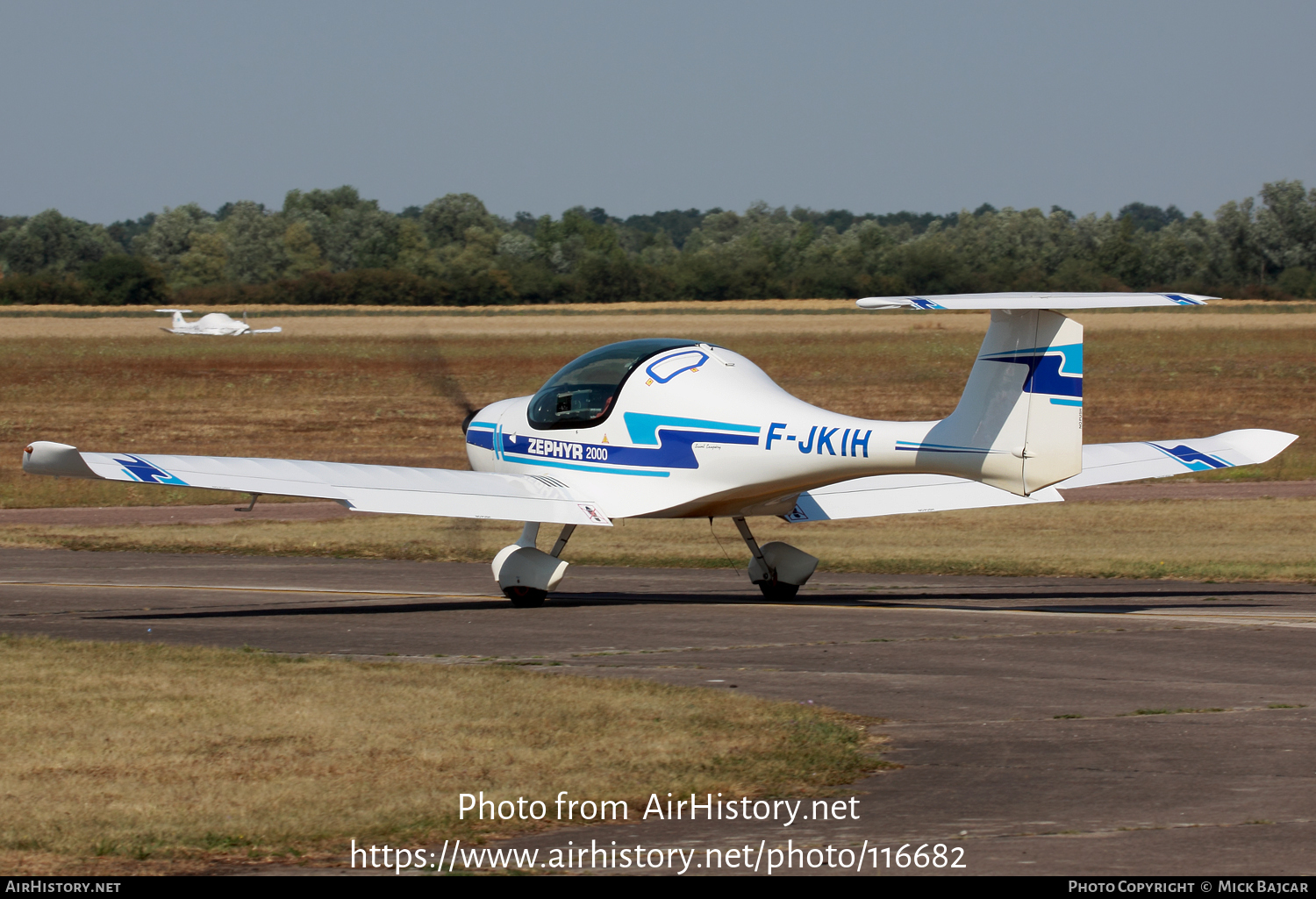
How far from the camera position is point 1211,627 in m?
13.4

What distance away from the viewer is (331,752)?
8.62m

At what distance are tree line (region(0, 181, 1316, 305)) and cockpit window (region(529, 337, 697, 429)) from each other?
246ft

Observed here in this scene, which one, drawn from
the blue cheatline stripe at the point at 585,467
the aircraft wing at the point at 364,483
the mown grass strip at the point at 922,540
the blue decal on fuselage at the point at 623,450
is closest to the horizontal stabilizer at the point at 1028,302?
the blue decal on fuselage at the point at 623,450

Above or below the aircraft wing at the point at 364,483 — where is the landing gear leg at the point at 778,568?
below

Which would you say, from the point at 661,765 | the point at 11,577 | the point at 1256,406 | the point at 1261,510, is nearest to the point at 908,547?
the point at 1261,510

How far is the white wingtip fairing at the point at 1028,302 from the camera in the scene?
1180cm

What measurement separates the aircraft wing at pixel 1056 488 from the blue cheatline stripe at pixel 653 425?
163cm

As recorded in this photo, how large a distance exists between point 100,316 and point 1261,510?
90002mm

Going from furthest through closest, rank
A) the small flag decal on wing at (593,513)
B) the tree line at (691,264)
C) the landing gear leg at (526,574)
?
the tree line at (691,264) → the landing gear leg at (526,574) → the small flag decal on wing at (593,513)

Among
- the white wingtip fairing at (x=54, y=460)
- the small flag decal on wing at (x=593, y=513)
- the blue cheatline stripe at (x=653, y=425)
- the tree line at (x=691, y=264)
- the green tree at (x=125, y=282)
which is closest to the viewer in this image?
the white wingtip fairing at (x=54, y=460)

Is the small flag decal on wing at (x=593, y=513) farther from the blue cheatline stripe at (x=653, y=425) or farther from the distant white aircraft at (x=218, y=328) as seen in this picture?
the distant white aircraft at (x=218, y=328)

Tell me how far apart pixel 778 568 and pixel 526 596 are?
2.71 meters

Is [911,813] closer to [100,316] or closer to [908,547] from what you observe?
[908,547]

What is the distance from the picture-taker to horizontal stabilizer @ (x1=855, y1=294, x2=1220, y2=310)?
11.8m
